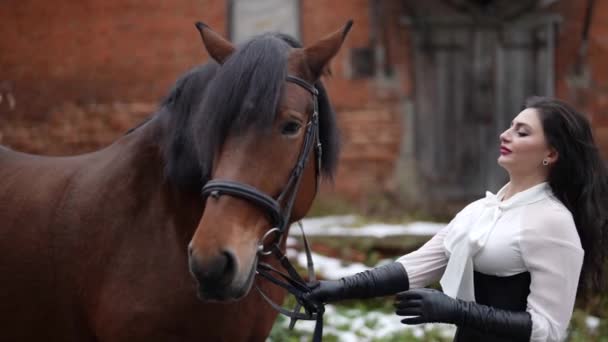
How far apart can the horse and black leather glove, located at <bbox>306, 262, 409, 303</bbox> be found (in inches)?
10.1

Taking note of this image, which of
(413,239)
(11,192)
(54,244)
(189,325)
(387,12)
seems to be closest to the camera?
(189,325)

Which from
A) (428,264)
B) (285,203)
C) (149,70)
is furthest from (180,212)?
(149,70)

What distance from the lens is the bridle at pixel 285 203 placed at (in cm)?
235

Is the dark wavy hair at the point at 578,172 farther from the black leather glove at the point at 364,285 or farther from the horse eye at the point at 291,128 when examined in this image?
the horse eye at the point at 291,128

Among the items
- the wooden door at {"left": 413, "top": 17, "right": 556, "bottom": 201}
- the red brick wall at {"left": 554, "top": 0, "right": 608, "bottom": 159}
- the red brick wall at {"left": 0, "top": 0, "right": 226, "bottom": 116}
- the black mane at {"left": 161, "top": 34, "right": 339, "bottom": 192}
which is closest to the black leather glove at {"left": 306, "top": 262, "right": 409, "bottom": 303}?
the black mane at {"left": 161, "top": 34, "right": 339, "bottom": 192}

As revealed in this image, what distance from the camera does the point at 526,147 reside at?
98.5 inches

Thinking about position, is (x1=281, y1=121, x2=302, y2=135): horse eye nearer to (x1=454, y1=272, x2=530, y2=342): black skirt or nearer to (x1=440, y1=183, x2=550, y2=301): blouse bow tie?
(x1=440, y1=183, x2=550, y2=301): blouse bow tie

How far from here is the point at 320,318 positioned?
2.76 meters

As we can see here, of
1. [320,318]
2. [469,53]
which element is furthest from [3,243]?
[469,53]

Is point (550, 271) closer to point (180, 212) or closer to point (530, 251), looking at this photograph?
point (530, 251)

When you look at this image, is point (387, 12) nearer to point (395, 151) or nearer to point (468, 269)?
point (395, 151)

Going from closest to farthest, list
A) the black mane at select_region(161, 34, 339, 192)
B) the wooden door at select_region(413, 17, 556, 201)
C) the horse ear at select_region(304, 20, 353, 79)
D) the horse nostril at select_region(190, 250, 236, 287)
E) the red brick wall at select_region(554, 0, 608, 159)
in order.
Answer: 1. the horse nostril at select_region(190, 250, 236, 287)
2. the black mane at select_region(161, 34, 339, 192)
3. the horse ear at select_region(304, 20, 353, 79)
4. the red brick wall at select_region(554, 0, 608, 159)
5. the wooden door at select_region(413, 17, 556, 201)

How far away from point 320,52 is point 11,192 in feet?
4.80

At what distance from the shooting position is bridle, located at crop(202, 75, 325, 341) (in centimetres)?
235
